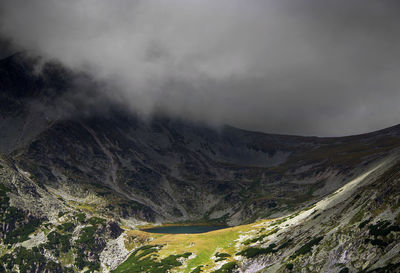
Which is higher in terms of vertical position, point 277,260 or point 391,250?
point 391,250

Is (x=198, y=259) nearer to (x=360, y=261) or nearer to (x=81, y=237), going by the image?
(x=360, y=261)

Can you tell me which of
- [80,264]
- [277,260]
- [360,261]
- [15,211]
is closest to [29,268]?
[80,264]

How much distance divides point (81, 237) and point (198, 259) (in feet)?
243

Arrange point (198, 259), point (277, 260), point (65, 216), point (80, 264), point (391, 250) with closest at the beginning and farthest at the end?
point (391, 250)
point (277, 260)
point (198, 259)
point (80, 264)
point (65, 216)

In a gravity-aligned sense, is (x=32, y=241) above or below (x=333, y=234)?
above

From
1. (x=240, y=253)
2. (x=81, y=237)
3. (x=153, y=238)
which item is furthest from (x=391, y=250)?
(x=81, y=237)

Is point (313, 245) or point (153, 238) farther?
point (153, 238)

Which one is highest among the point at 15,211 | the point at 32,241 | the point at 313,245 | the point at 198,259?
the point at 15,211

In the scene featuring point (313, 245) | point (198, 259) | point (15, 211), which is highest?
point (15, 211)

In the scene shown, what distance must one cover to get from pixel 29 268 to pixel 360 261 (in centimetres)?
11704

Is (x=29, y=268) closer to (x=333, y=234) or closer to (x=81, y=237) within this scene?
(x=81, y=237)

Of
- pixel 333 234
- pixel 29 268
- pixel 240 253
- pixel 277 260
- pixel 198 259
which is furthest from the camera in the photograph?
pixel 29 268

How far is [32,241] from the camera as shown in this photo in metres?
132

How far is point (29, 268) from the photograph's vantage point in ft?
368
